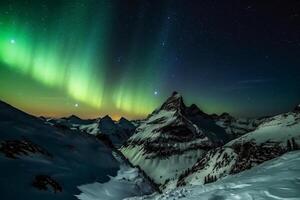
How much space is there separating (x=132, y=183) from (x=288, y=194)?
23559 mm

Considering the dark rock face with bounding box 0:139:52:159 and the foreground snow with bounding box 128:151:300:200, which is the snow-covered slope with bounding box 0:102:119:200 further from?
the foreground snow with bounding box 128:151:300:200

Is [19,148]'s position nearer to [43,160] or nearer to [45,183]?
[43,160]

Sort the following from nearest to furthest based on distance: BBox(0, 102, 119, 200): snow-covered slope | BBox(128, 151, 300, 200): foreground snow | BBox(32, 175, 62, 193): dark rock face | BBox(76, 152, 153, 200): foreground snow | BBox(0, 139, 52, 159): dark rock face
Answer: BBox(128, 151, 300, 200): foreground snow, BBox(0, 102, 119, 200): snow-covered slope, BBox(32, 175, 62, 193): dark rock face, BBox(0, 139, 52, 159): dark rock face, BBox(76, 152, 153, 200): foreground snow

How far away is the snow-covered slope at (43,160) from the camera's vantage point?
22.1m

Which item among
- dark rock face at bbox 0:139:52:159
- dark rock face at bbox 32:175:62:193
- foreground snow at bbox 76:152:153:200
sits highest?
dark rock face at bbox 0:139:52:159

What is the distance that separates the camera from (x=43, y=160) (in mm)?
28297

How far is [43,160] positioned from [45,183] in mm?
5067

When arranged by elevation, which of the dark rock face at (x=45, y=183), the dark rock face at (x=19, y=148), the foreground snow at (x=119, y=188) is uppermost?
the dark rock face at (x=19, y=148)

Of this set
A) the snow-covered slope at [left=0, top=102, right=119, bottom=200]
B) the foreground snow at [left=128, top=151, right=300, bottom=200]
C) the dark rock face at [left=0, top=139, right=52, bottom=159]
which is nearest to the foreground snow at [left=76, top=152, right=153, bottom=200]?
the snow-covered slope at [left=0, top=102, right=119, bottom=200]

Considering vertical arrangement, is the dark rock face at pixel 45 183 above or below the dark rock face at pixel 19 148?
below

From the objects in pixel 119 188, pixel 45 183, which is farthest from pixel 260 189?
pixel 119 188

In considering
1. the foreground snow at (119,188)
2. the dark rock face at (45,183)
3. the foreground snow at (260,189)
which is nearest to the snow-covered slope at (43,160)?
the dark rock face at (45,183)

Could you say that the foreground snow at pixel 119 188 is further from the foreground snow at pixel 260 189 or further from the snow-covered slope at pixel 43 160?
the foreground snow at pixel 260 189

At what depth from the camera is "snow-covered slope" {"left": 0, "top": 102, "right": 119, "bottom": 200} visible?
869 inches
